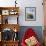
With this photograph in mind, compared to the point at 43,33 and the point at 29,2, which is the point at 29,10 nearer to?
the point at 29,2

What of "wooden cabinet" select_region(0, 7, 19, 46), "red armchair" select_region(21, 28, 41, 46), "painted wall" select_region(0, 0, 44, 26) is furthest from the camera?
"painted wall" select_region(0, 0, 44, 26)

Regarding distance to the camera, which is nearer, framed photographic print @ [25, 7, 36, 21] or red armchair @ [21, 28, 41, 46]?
red armchair @ [21, 28, 41, 46]

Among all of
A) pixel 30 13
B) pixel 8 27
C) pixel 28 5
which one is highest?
pixel 28 5

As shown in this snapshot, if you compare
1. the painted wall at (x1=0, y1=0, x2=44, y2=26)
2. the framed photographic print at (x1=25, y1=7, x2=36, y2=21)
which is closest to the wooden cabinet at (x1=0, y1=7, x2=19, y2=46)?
the painted wall at (x1=0, y1=0, x2=44, y2=26)

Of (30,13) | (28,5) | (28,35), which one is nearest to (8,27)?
(28,35)

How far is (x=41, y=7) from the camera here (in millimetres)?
6109

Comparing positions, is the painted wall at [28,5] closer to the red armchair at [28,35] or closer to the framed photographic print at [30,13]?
the framed photographic print at [30,13]

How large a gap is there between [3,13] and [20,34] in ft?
3.26

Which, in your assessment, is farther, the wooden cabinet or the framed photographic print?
the framed photographic print

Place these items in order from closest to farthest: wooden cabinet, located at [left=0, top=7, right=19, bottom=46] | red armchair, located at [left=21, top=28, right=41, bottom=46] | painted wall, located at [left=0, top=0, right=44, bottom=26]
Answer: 1. red armchair, located at [left=21, top=28, right=41, bottom=46]
2. wooden cabinet, located at [left=0, top=7, right=19, bottom=46]
3. painted wall, located at [left=0, top=0, right=44, bottom=26]

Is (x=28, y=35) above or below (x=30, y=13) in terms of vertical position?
below

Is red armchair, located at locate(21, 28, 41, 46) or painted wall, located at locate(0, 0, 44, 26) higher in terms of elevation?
painted wall, located at locate(0, 0, 44, 26)

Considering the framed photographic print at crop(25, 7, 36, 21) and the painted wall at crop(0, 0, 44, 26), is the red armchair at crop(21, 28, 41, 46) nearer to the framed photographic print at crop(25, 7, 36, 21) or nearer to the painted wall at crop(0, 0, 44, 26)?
the painted wall at crop(0, 0, 44, 26)

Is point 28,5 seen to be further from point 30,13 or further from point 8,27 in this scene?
point 8,27
